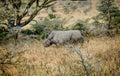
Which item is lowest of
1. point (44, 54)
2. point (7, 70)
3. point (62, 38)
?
point (62, 38)

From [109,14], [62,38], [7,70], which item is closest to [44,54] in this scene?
[7,70]

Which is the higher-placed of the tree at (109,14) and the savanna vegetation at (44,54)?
the savanna vegetation at (44,54)

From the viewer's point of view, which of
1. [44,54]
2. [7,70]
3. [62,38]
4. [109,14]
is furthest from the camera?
[109,14]

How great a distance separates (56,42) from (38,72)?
16.9 feet

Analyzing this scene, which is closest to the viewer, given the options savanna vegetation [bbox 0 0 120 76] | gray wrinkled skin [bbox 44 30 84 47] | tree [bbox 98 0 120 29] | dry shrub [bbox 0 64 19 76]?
savanna vegetation [bbox 0 0 120 76]

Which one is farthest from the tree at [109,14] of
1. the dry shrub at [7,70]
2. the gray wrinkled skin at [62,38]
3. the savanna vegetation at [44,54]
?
the dry shrub at [7,70]

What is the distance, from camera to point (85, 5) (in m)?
41.2

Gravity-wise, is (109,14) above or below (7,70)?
below

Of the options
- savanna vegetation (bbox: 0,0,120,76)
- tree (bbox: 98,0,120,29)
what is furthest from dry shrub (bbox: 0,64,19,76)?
tree (bbox: 98,0,120,29)

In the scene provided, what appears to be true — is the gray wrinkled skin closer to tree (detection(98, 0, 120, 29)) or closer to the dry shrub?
the dry shrub

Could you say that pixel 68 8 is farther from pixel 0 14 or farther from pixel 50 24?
pixel 0 14

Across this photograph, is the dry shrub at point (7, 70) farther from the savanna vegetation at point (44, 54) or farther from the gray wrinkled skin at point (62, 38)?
the gray wrinkled skin at point (62, 38)

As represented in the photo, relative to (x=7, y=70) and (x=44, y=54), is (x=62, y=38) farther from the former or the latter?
(x=7, y=70)

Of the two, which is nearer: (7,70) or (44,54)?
(7,70)
